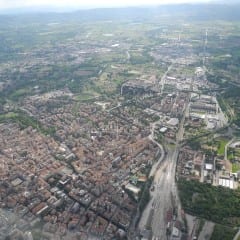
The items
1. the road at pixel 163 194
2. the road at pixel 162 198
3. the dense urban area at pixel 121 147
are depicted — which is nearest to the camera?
the road at pixel 163 194

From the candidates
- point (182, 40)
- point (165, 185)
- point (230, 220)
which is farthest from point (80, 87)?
point (182, 40)

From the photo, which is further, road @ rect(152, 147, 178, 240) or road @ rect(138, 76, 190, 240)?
road @ rect(138, 76, 190, 240)

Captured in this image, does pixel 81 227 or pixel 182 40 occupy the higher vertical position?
pixel 81 227

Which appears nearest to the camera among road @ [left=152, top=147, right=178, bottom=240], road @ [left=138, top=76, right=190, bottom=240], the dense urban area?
road @ [left=152, top=147, right=178, bottom=240]

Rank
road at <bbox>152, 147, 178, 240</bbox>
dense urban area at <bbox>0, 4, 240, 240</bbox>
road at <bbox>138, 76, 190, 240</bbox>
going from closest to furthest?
road at <bbox>152, 147, 178, 240</bbox>
road at <bbox>138, 76, 190, 240</bbox>
dense urban area at <bbox>0, 4, 240, 240</bbox>

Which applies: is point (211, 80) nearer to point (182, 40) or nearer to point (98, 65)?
point (98, 65)

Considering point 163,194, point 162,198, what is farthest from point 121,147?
point 162,198

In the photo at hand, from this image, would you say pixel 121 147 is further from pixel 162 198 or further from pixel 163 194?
pixel 162 198

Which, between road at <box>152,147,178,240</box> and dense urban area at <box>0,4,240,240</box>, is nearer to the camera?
road at <box>152,147,178,240</box>
